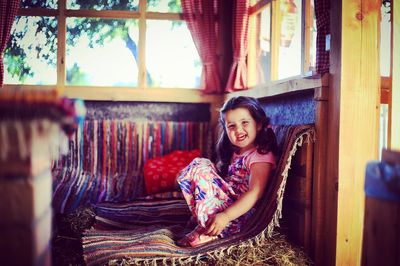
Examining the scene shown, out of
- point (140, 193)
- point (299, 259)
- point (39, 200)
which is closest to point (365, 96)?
point (299, 259)

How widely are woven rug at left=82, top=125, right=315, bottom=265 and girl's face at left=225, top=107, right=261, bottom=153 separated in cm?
20

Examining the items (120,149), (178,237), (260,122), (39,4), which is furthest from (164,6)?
(178,237)

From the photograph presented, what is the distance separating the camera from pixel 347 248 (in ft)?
6.08

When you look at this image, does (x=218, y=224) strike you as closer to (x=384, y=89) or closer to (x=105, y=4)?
(x=384, y=89)

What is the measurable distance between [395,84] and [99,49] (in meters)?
3.01

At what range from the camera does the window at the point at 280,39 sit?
103 inches

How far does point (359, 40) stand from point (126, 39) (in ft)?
8.92

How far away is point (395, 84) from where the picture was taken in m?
1.92

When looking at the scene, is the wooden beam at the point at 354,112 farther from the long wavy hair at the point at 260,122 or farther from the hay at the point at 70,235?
the hay at the point at 70,235

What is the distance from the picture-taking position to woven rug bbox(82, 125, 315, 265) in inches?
72.5

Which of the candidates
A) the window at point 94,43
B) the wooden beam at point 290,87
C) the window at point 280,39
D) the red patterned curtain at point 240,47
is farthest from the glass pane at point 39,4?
the wooden beam at point 290,87

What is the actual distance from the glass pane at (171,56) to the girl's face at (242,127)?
6.21ft

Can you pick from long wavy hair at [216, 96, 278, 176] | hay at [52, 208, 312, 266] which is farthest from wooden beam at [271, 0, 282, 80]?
hay at [52, 208, 312, 266]

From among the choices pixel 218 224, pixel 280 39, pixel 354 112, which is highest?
pixel 280 39
